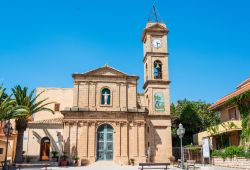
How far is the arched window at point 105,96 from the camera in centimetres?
3394

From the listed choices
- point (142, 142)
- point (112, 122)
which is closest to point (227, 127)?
point (142, 142)

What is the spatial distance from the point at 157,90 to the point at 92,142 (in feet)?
33.6

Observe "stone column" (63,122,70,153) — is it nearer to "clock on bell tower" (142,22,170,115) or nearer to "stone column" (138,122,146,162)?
"stone column" (138,122,146,162)

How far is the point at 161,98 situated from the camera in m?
35.8

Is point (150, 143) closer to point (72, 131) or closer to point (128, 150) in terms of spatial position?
point (128, 150)

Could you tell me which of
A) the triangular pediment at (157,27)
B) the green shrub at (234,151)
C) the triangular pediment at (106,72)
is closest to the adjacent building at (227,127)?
the green shrub at (234,151)

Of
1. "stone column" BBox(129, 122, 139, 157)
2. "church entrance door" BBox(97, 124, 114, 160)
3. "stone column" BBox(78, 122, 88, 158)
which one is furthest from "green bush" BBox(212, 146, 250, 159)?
"stone column" BBox(78, 122, 88, 158)

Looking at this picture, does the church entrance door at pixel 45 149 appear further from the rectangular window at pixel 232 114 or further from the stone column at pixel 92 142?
the rectangular window at pixel 232 114

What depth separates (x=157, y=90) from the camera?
118ft

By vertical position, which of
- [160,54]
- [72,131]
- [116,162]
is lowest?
[116,162]

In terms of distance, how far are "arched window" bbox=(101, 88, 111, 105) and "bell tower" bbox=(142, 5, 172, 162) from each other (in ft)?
16.7

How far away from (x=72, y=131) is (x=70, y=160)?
3039mm

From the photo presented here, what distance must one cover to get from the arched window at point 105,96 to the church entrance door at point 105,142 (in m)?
2.79

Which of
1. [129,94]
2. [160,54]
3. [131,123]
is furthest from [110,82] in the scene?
[160,54]
